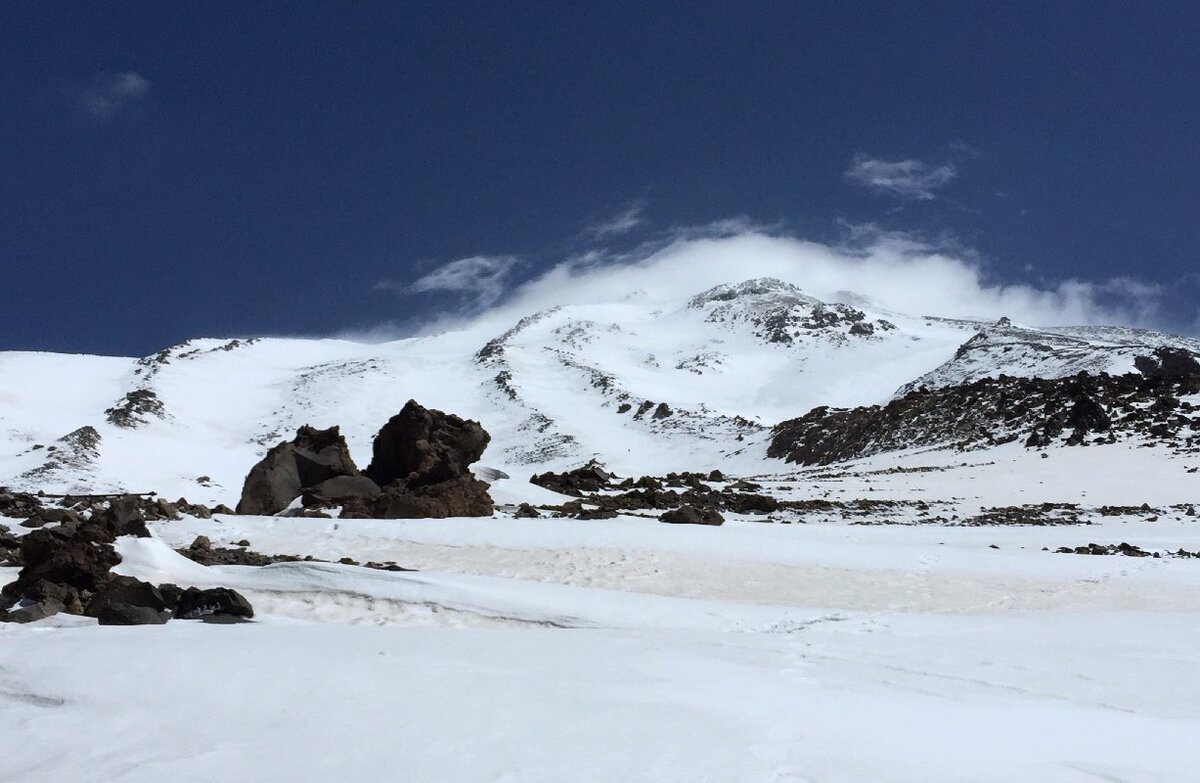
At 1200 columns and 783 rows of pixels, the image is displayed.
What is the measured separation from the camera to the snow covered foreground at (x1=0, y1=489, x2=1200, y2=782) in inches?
152

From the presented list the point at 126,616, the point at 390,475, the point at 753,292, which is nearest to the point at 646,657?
the point at 126,616

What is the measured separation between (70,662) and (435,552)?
822 centimetres

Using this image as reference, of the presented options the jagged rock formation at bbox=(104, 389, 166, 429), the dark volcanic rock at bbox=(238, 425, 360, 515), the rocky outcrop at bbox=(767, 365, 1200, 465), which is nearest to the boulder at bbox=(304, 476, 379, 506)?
the dark volcanic rock at bbox=(238, 425, 360, 515)

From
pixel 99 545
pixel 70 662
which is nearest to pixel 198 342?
pixel 99 545

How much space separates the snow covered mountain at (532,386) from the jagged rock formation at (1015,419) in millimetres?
3219

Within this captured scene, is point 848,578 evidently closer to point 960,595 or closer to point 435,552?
point 960,595

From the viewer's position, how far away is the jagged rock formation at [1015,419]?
3152 cm

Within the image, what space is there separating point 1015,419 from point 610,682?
36.1 metres

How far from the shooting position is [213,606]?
746 cm

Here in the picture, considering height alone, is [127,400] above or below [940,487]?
above

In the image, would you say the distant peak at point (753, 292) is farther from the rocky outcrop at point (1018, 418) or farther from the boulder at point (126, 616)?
the boulder at point (126, 616)

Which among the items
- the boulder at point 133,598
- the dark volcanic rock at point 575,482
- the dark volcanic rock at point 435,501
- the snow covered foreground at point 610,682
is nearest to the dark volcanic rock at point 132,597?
the boulder at point 133,598

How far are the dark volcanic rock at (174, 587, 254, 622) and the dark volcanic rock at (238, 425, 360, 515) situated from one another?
11.4m

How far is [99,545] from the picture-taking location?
31.0ft
